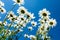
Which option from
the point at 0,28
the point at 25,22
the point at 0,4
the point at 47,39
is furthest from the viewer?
the point at 0,4

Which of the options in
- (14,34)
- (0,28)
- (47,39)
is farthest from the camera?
(0,28)

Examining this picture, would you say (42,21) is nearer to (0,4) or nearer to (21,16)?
(21,16)

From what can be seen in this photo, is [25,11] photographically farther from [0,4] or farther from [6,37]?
[6,37]

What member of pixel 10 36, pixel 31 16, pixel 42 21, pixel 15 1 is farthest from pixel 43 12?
pixel 10 36

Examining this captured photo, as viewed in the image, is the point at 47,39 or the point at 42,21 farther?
the point at 42,21

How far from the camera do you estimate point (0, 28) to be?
3926mm

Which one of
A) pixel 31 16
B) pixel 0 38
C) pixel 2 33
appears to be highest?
pixel 31 16

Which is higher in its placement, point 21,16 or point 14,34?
point 21,16

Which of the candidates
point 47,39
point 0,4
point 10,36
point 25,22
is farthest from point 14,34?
point 0,4

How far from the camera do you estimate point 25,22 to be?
4359 millimetres

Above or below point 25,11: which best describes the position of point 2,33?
below

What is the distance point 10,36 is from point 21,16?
4.80 feet

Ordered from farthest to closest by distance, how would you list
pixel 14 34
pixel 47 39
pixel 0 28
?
pixel 0 28 < pixel 14 34 < pixel 47 39

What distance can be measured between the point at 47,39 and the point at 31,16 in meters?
2.31
